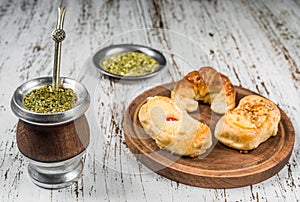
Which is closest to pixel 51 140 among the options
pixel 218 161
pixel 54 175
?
pixel 54 175

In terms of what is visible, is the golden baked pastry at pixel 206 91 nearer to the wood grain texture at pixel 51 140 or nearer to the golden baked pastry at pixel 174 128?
the golden baked pastry at pixel 174 128

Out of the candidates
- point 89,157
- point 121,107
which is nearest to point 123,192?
point 89,157

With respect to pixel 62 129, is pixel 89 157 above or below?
below

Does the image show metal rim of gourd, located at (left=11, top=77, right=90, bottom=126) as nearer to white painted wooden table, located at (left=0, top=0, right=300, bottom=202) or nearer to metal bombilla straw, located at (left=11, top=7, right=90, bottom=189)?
metal bombilla straw, located at (left=11, top=7, right=90, bottom=189)

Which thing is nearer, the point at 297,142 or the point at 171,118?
the point at 171,118

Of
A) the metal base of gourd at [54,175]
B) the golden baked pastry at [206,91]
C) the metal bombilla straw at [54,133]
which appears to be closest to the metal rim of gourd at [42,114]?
the metal bombilla straw at [54,133]

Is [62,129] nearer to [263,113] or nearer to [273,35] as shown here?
[263,113]
